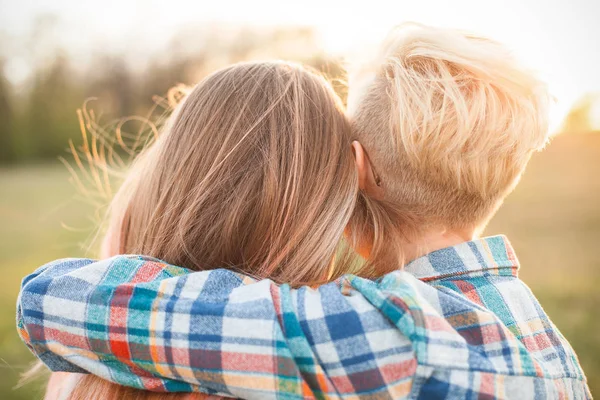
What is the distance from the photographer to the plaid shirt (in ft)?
2.78

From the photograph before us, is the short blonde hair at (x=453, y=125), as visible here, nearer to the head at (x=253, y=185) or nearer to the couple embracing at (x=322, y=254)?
the couple embracing at (x=322, y=254)

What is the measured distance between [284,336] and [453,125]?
57 cm

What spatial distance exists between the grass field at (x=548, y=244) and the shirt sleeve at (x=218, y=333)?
3.04 ft

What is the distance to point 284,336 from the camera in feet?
2.83

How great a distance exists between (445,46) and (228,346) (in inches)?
31.1

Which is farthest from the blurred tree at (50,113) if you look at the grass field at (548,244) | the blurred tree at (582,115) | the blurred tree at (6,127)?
the blurred tree at (582,115)

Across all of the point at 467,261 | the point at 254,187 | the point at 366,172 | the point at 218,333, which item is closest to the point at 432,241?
the point at 467,261

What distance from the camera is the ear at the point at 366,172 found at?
1.26 metres

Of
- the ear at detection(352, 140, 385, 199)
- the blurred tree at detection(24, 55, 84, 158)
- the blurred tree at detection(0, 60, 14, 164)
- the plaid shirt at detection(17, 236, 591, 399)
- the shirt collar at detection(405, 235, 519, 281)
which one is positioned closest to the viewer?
the plaid shirt at detection(17, 236, 591, 399)

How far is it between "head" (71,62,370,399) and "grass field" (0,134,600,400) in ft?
2.49

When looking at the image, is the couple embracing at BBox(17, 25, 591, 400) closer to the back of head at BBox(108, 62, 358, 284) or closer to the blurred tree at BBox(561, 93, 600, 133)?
the back of head at BBox(108, 62, 358, 284)

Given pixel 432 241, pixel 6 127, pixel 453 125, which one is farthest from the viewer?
pixel 6 127

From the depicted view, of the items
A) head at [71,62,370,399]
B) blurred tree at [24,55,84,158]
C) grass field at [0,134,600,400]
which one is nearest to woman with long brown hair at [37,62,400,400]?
head at [71,62,370,399]

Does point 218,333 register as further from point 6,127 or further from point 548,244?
point 6,127
